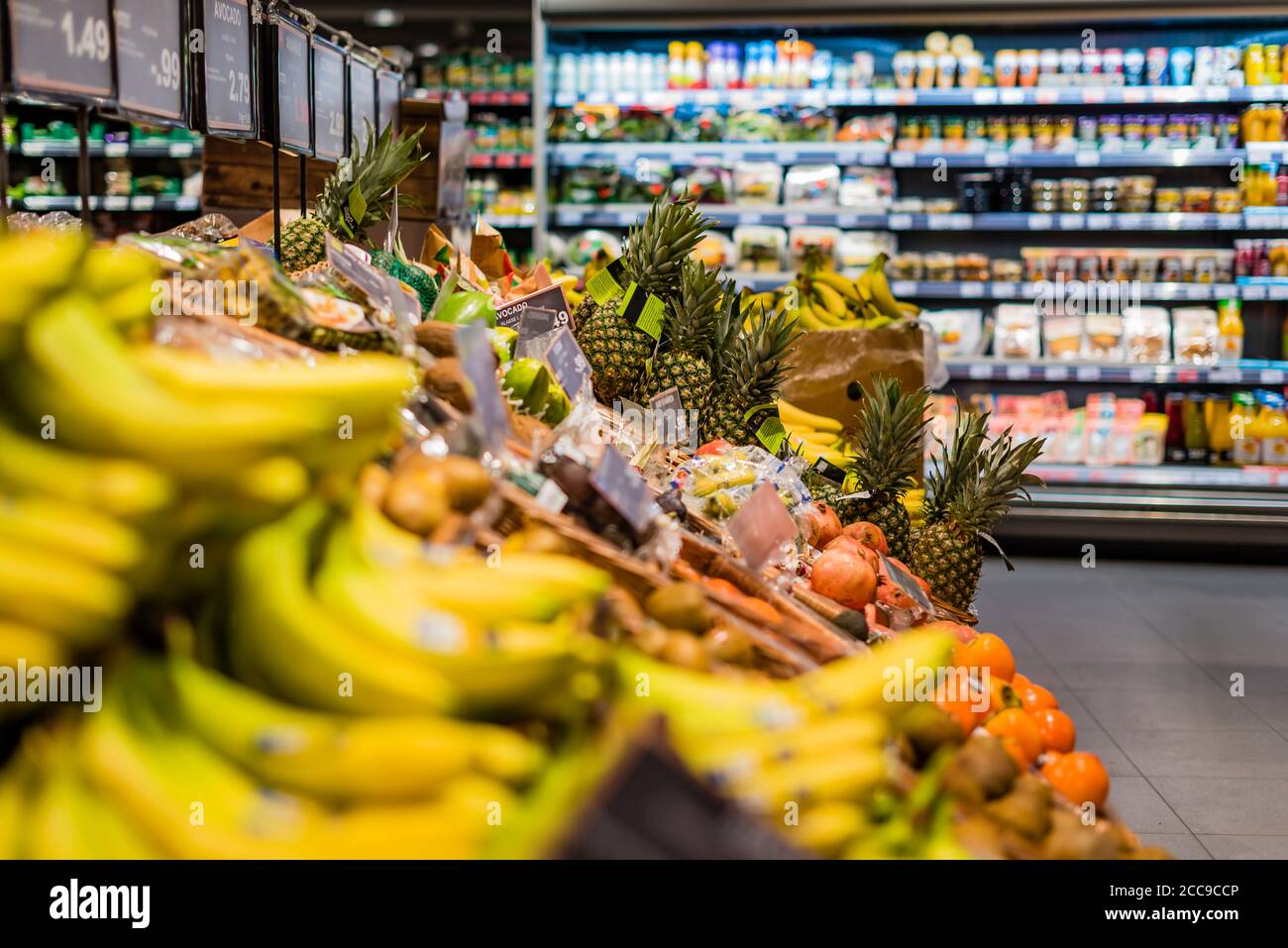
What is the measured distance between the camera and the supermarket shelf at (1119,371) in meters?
6.16

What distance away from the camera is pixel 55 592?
912 millimetres

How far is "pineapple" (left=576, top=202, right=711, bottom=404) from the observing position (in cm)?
277

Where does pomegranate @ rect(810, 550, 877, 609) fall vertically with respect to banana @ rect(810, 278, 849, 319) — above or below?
below

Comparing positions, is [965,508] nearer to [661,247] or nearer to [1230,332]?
[661,247]

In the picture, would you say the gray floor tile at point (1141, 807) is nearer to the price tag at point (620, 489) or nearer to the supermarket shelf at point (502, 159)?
the price tag at point (620, 489)

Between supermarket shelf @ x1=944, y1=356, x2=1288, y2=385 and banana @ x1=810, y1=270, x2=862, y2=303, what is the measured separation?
4.46ft

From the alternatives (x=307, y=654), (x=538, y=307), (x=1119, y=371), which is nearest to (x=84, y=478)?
(x=307, y=654)

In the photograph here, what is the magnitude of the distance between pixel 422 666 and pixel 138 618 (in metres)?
0.27

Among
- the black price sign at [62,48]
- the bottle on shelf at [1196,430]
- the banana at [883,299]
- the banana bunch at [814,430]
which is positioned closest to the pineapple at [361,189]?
the black price sign at [62,48]

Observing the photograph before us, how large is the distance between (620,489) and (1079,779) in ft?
2.31

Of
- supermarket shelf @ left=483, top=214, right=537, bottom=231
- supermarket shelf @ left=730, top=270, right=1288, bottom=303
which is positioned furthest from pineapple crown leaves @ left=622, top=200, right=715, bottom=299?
supermarket shelf @ left=483, top=214, right=537, bottom=231

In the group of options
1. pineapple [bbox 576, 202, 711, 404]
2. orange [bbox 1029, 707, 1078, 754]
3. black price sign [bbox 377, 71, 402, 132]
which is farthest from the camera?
black price sign [bbox 377, 71, 402, 132]

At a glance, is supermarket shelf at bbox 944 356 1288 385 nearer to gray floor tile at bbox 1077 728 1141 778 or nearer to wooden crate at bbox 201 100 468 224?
gray floor tile at bbox 1077 728 1141 778
